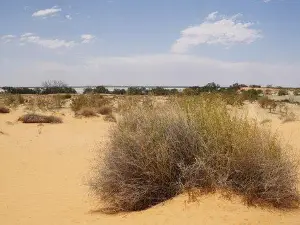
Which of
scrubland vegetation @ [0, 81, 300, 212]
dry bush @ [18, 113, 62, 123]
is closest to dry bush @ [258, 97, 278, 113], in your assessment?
dry bush @ [18, 113, 62, 123]

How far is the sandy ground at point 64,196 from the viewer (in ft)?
21.0

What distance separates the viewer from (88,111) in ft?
89.7

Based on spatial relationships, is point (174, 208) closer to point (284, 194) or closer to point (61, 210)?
point (284, 194)

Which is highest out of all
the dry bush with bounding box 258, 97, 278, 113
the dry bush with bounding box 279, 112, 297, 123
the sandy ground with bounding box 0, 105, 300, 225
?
the dry bush with bounding box 258, 97, 278, 113

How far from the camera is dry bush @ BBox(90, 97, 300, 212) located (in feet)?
22.4

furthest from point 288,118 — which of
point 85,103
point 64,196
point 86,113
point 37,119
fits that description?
point 64,196

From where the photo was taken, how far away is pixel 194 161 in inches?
277

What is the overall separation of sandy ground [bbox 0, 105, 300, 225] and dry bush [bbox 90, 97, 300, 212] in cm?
30

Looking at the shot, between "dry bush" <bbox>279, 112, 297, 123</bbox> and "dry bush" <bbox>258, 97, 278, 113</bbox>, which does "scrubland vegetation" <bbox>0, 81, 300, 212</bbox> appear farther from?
"dry bush" <bbox>258, 97, 278, 113</bbox>

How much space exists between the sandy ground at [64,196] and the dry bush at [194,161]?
303 millimetres

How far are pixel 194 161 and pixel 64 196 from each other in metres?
3.67

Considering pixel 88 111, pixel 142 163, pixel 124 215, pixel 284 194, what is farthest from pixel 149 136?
pixel 88 111

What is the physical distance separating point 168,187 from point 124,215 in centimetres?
86

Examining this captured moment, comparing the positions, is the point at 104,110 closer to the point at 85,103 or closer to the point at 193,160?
the point at 85,103
